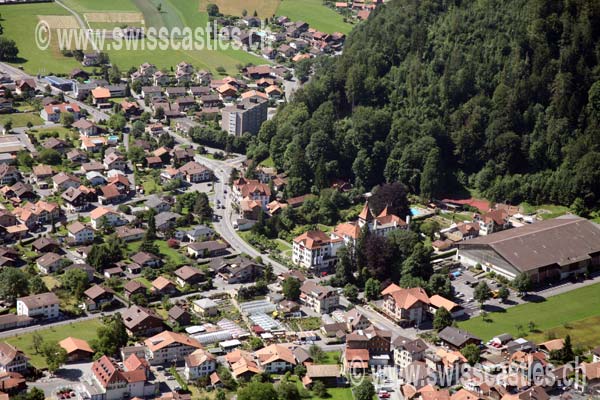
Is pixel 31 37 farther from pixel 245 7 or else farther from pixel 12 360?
pixel 12 360

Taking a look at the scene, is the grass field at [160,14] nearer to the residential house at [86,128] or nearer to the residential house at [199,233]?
the residential house at [86,128]

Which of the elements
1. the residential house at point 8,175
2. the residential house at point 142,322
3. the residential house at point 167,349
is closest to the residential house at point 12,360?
the residential house at point 167,349

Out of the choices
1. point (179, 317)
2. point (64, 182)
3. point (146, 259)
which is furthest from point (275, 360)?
point (64, 182)

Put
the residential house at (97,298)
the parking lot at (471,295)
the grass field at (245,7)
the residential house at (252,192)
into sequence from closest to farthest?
1. the residential house at (97,298)
2. the parking lot at (471,295)
3. the residential house at (252,192)
4. the grass field at (245,7)

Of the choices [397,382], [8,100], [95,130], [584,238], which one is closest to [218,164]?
[95,130]

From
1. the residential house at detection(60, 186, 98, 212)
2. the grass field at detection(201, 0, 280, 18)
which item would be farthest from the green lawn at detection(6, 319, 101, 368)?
the grass field at detection(201, 0, 280, 18)

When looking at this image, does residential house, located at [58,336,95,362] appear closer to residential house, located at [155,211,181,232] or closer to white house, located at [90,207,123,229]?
white house, located at [90,207,123,229]
